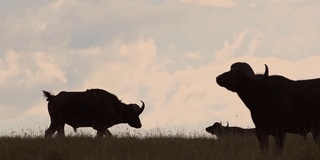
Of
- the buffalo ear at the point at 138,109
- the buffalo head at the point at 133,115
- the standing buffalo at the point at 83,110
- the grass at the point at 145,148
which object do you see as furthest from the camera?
the buffalo ear at the point at 138,109

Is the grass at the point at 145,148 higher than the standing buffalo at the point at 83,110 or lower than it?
lower

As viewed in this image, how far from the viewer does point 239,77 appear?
13.2m

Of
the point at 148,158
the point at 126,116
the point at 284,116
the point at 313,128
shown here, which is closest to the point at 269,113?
the point at 284,116

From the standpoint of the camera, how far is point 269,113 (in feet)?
42.8

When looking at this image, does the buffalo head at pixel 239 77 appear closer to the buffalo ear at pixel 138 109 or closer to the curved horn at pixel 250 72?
the curved horn at pixel 250 72

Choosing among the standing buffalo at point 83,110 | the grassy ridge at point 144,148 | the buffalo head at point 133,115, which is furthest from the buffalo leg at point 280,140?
the buffalo head at point 133,115

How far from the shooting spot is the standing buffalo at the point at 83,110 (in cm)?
2125

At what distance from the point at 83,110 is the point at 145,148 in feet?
25.2

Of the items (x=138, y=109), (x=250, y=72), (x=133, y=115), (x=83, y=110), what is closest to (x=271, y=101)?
(x=250, y=72)

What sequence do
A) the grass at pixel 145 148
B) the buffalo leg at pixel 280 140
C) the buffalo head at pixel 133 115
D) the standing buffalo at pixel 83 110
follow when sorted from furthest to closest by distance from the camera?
the buffalo head at pixel 133 115 → the standing buffalo at pixel 83 110 → the buffalo leg at pixel 280 140 → the grass at pixel 145 148

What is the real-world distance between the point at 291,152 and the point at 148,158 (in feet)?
10.4

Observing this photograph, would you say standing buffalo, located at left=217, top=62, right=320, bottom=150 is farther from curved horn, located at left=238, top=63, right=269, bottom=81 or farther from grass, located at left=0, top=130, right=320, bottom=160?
grass, located at left=0, top=130, right=320, bottom=160

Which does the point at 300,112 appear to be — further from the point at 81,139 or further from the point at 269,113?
the point at 81,139

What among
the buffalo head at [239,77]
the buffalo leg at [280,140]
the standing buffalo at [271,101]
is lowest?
the buffalo leg at [280,140]
